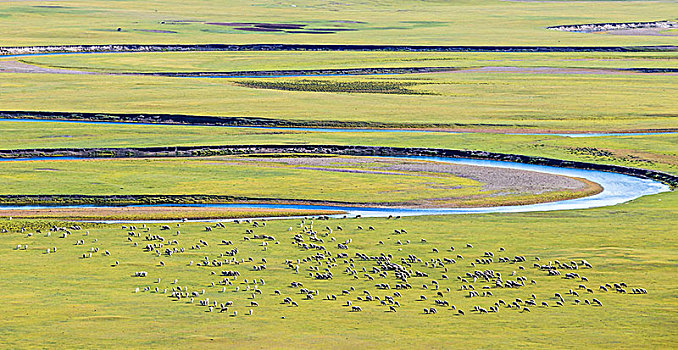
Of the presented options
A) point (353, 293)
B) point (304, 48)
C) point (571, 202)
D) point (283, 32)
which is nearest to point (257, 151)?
point (571, 202)

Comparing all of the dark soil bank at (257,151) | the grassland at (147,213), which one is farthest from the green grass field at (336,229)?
the dark soil bank at (257,151)

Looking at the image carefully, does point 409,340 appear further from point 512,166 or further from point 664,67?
point 664,67

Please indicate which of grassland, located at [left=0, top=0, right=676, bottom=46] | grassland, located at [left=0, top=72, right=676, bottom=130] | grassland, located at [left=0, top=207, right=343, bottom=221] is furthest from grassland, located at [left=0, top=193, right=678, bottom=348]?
grassland, located at [left=0, top=0, right=676, bottom=46]

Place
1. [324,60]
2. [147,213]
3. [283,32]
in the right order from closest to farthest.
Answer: [147,213] → [324,60] → [283,32]

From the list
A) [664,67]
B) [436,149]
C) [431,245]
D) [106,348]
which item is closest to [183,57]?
[664,67]

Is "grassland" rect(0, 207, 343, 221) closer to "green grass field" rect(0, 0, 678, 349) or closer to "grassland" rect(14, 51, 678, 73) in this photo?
"green grass field" rect(0, 0, 678, 349)

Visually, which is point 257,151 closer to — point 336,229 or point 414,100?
point 336,229

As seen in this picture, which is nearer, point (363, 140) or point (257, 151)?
point (257, 151)
